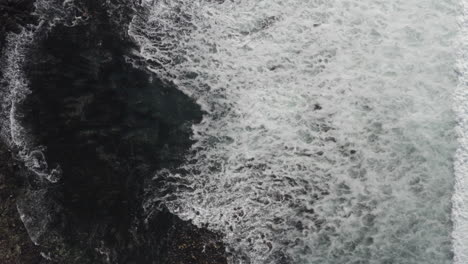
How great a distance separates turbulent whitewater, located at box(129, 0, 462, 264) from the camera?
19.3 ft

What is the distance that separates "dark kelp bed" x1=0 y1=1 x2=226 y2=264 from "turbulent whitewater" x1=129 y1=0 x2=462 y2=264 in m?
0.33

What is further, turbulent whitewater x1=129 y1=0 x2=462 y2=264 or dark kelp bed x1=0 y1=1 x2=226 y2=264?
turbulent whitewater x1=129 y1=0 x2=462 y2=264

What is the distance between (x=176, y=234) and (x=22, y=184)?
2.31m

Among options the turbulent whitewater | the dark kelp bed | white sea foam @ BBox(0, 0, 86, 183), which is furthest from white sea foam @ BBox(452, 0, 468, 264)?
white sea foam @ BBox(0, 0, 86, 183)

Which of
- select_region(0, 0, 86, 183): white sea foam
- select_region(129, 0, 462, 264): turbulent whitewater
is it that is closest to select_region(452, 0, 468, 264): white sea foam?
select_region(129, 0, 462, 264): turbulent whitewater

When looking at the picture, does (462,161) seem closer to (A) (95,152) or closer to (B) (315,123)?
(B) (315,123)

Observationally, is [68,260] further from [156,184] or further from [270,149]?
[270,149]

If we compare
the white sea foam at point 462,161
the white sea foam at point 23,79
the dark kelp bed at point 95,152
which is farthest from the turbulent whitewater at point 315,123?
the white sea foam at point 23,79

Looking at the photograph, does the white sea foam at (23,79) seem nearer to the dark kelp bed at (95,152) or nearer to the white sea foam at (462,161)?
the dark kelp bed at (95,152)

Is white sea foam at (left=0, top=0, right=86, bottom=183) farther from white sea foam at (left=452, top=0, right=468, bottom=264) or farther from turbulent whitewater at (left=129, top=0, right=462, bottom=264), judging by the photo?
white sea foam at (left=452, top=0, right=468, bottom=264)

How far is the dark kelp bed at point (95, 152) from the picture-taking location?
5.70 meters

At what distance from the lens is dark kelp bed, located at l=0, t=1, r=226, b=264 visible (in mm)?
5703

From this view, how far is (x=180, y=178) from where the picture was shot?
617 centimetres

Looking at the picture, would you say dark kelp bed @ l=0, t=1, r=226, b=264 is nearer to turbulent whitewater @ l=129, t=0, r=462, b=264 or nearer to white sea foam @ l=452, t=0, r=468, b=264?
turbulent whitewater @ l=129, t=0, r=462, b=264
